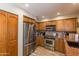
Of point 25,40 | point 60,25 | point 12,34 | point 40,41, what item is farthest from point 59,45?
point 12,34

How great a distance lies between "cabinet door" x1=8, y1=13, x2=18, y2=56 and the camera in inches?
98.3

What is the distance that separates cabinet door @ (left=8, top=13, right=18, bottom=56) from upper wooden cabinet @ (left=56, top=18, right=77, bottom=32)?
241 centimetres

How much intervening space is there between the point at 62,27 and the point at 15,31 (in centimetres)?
247

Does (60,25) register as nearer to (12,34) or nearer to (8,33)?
(12,34)

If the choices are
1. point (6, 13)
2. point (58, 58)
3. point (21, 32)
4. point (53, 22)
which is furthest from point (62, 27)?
point (58, 58)

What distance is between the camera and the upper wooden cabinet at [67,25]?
13.3 feet

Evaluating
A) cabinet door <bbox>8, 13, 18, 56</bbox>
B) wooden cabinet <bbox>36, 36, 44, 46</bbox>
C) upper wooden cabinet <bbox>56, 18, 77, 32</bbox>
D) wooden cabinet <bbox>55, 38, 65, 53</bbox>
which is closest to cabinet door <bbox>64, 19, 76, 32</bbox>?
upper wooden cabinet <bbox>56, 18, 77, 32</bbox>

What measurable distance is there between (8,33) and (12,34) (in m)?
0.20

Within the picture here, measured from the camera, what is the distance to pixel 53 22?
4.91 metres

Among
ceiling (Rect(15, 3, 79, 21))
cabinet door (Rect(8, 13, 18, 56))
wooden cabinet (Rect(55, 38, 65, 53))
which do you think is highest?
ceiling (Rect(15, 3, 79, 21))

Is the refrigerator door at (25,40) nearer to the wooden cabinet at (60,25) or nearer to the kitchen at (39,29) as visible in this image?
the kitchen at (39,29)

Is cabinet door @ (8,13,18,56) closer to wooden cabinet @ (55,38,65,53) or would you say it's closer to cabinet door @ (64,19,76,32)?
wooden cabinet @ (55,38,65,53)

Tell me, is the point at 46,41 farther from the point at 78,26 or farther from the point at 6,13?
the point at 6,13

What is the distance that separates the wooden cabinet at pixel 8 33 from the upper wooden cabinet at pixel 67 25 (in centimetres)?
241
